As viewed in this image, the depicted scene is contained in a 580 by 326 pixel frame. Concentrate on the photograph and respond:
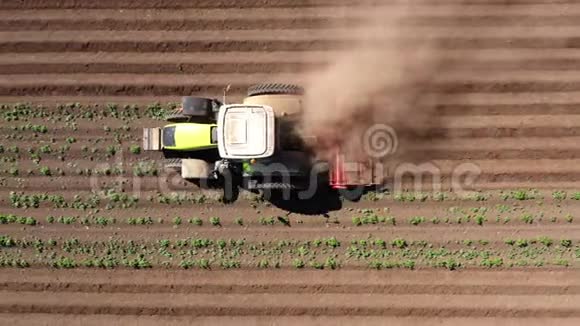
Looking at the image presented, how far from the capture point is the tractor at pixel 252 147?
9.05 metres

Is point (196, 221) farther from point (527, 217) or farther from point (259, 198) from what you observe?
point (527, 217)

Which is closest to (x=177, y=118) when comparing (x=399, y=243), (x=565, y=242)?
Result: (x=399, y=243)

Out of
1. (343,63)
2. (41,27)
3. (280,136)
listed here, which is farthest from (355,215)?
(41,27)

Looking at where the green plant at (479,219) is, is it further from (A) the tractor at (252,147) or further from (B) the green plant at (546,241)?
(A) the tractor at (252,147)

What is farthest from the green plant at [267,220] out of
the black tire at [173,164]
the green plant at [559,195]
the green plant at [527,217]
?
the green plant at [559,195]

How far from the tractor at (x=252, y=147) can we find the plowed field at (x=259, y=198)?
0.52 metres

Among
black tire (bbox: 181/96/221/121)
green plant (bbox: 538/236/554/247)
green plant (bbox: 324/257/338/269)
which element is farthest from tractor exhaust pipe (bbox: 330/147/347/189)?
green plant (bbox: 538/236/554/247)

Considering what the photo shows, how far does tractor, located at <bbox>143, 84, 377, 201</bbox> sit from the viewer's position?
9.05 m

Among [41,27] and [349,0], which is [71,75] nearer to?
[41,27]

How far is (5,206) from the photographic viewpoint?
35.6ft

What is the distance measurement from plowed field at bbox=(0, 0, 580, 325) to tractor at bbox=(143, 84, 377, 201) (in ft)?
1.69

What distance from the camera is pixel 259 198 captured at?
10.7m

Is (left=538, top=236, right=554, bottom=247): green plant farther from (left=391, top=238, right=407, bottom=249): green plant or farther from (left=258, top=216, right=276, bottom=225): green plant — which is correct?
(left=258, top=216, right=276, bottom=225): green plant

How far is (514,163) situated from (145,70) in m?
7.48
